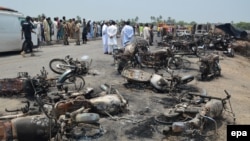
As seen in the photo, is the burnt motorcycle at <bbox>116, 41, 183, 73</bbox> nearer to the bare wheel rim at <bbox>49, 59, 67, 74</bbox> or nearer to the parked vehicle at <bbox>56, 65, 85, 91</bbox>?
the bare wheel rim at <bbox>49, 59, 67, 74</bbox>

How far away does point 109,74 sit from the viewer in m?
13.0

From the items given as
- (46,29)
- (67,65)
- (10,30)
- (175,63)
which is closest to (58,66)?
(67,65)

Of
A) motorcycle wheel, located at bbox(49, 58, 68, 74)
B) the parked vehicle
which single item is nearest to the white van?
motorcycle wheel, located at bbox(49, 58, 68, 74)

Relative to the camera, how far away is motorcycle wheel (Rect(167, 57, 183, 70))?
14.4 metres

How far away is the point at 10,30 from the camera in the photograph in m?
17.8

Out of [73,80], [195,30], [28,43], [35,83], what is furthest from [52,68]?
[195,30]

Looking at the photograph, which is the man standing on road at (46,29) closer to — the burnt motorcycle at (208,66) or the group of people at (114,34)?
the group of people at (114,34)

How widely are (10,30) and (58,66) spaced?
6831mm

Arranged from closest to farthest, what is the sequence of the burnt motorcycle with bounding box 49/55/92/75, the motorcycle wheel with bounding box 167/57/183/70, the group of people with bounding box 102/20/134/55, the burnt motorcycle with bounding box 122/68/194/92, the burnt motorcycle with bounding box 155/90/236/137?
the burnt motorcycle with bounding box 155/90/236/137 < the burnt motorcycle with bounding box 122/68/194/92 < the burnt motorcycle with bounding box 49/55/92/75 < the motorcycle wheel with bounding box 167/57/183/70 < the group of people with bounding box 102/20/134/55

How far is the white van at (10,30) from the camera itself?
1733 cm

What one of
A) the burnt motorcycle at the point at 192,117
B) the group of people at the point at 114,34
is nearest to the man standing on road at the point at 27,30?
the group of people at the point at 114,34

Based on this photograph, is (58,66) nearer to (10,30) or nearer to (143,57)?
(143,57)

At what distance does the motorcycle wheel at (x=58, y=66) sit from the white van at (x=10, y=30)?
585 centimetres

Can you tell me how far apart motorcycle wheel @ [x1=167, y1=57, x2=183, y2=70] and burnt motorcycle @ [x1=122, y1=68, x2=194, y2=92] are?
3.17m
